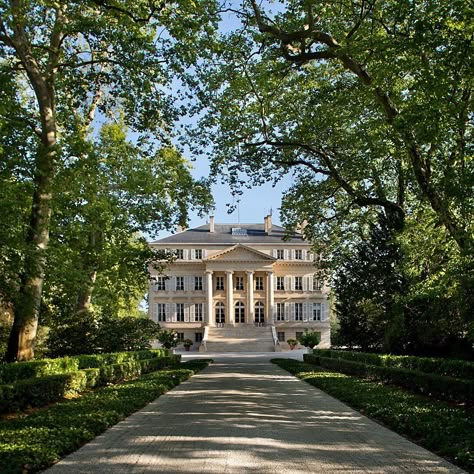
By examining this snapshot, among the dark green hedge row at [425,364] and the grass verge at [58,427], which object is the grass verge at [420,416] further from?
the grass verge at [58,427]

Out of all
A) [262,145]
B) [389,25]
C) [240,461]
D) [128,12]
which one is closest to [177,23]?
[128,12]

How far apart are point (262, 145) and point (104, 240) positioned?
310 inches

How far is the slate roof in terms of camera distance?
6419cm

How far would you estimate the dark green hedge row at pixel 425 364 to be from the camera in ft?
42.5

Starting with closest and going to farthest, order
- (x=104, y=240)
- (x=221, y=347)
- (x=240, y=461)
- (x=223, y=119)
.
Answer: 1. (x=240, y=461)
2. (x=223, y=119)
3. (x=104, y=240)
4. (x=221, y=347)

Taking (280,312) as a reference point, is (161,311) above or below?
above

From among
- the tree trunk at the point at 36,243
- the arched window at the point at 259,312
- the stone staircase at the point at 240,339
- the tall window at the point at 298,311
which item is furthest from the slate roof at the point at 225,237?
the tree trunk at the point at 36,243

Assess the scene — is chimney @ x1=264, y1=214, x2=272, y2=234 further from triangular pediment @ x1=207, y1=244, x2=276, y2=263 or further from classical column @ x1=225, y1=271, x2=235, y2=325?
classical column @ x1=225, y1=271, x2=235, y2=325

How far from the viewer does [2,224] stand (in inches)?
456

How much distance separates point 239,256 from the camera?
61.5 m

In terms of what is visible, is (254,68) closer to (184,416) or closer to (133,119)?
(133,119)

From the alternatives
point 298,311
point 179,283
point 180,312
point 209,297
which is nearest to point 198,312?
point 180,312

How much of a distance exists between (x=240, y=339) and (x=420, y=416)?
155ft

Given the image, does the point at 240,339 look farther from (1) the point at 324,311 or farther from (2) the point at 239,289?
(1) the point at 324,311
